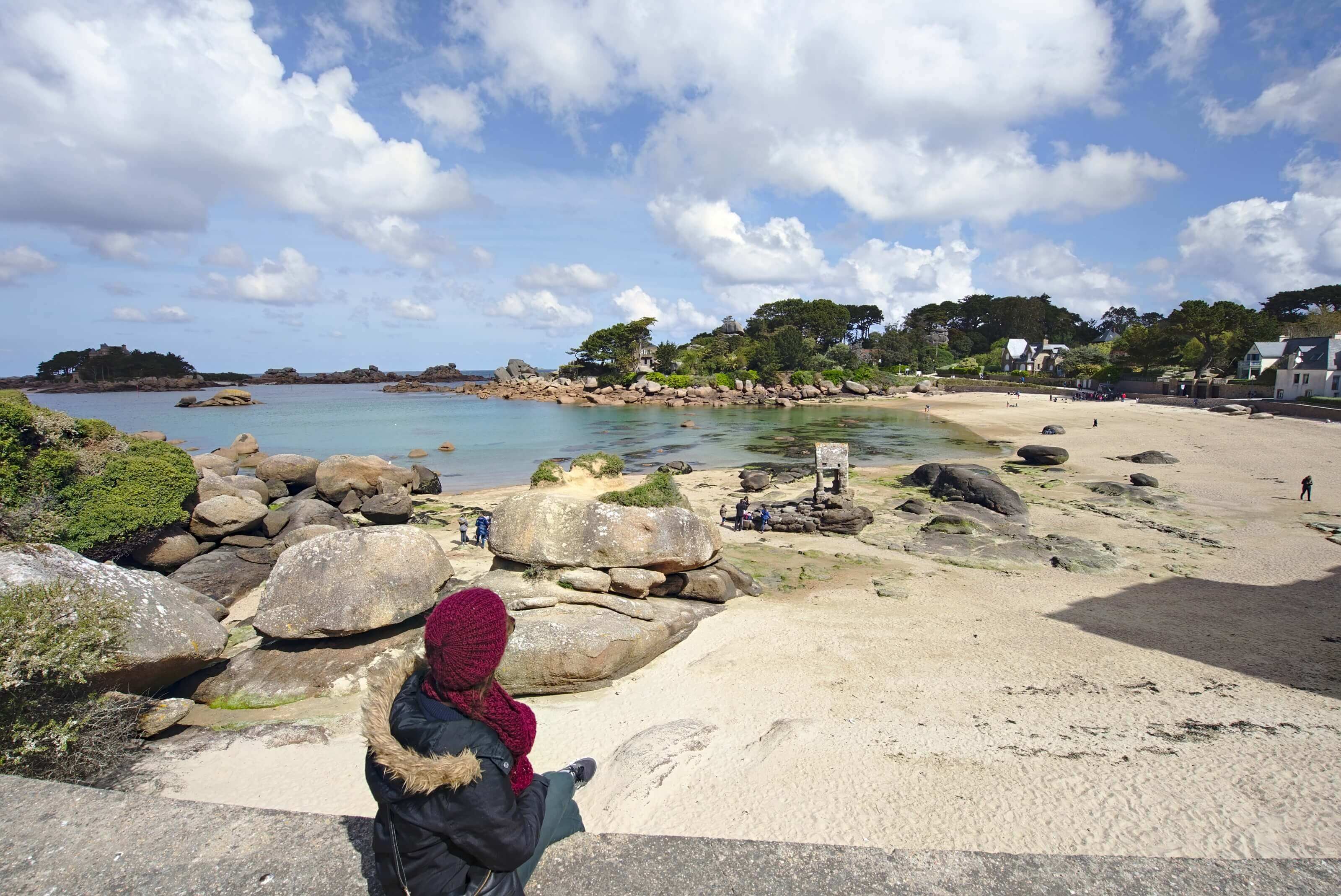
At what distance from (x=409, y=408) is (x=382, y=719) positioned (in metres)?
86.5

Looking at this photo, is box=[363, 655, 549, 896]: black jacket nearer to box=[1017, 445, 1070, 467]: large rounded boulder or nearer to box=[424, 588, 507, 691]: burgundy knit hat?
box=[424, 588, 507, 691]: burgundy knit hat

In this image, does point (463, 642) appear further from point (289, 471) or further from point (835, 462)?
point (289, 471)

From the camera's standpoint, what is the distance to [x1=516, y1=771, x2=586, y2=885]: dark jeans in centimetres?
339

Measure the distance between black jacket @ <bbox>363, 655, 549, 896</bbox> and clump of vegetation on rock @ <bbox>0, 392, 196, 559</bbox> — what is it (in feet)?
48.7

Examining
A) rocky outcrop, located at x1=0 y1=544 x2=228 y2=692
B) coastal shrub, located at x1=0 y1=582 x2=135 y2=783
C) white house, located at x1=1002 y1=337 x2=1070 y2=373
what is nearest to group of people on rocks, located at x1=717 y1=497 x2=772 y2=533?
rocky outcrop, located at x1=0 y1=544 x2=228 y2=692

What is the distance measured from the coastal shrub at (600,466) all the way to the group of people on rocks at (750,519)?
6.51 m

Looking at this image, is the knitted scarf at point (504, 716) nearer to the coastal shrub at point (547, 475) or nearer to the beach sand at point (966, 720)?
the beach sand at point (966, 720)

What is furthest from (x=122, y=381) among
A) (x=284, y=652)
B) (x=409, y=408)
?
(x=284, y=652)

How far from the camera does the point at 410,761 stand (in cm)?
271

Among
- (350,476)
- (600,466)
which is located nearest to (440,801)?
(600,466)

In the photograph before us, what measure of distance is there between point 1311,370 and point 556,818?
67.8 meters

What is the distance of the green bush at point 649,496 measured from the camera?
1305cm

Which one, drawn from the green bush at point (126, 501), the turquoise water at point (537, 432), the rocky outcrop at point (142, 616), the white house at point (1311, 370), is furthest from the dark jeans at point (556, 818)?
the white house at point (1311, 370)

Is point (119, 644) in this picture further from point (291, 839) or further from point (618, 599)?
point (618, 599)
